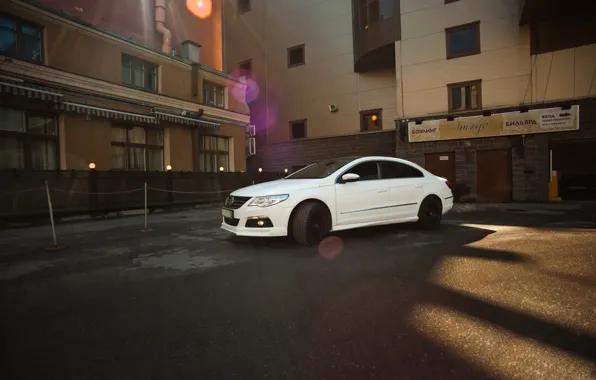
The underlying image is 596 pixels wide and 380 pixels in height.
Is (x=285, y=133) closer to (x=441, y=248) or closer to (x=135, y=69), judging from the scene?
(x=135, y=69)

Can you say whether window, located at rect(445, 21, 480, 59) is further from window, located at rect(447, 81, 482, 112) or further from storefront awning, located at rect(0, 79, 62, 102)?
storefront awning, located at rect(0, 79, 62, 102)

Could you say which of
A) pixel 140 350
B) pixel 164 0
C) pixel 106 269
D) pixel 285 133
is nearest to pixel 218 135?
pixel 285 133

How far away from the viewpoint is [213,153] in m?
18.5

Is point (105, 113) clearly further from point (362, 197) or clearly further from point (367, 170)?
point (362, 197)

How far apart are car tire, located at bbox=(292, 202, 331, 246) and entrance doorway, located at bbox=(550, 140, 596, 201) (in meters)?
13.6

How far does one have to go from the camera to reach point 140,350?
240cm

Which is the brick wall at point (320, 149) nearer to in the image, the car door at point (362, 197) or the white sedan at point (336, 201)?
the white sedan at point (336, 201)

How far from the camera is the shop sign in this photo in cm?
1334

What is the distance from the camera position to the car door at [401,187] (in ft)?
21.5

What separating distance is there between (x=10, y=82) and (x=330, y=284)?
11.7 m

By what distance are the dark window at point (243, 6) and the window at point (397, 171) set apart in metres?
20.6

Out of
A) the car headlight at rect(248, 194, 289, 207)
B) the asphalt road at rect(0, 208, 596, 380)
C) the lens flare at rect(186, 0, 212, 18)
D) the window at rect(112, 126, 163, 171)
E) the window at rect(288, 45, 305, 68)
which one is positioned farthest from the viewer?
the lens flare at rect(186, 0, 212, 18)

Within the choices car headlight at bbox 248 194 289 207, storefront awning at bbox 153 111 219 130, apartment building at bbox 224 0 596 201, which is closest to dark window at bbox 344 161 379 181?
car headlight at bbox 248 194 289 207

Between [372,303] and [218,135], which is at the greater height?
[218,135]
